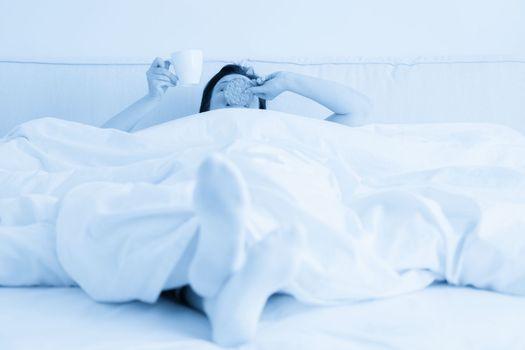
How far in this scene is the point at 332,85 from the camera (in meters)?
1.71

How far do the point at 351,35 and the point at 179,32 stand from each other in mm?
631

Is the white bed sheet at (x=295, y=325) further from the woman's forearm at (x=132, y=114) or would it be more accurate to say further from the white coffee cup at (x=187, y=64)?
the woman's forearm at (x=132, y=114)

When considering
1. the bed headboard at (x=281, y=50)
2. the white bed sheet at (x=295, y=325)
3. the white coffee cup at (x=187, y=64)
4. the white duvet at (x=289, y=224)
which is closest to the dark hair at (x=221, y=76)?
the bed headboard at (x=281, y=50)

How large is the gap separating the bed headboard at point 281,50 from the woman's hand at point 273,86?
0.18 meters

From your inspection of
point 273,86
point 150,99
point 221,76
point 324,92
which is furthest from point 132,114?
point 324,92

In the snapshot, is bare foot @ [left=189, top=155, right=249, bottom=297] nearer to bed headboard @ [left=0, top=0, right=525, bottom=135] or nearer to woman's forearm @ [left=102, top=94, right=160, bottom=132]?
woman's forearm @ [left=102, top=94, right=160, bottom=132]

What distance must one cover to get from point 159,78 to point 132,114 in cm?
14

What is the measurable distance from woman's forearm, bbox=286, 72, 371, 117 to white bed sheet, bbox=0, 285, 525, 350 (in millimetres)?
1064

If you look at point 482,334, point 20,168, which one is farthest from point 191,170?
point 20,168

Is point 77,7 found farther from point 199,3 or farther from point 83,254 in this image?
point 83,254

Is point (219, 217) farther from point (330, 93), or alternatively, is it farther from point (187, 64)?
point (330, 93)

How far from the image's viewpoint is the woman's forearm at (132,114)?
166 centimetres

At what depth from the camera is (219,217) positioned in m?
0.55

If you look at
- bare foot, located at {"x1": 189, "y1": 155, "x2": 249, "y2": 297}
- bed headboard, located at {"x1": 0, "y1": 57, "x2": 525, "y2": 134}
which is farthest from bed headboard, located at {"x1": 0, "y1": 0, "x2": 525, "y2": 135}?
bare foot, located at {"x1": 189, "y1": 155, "x2": 249, "y2": 297}
